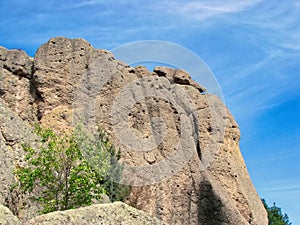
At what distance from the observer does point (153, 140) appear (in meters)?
28.8

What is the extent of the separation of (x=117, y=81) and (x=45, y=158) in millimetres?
12108

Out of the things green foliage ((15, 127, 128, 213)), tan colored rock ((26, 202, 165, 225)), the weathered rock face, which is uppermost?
the weathered rock face

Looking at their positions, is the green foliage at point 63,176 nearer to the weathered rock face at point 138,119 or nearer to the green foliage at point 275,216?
the weathered rock face at point 138,119

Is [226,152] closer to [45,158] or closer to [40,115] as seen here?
[40,115]

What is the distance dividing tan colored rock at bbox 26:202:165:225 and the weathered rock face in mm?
14030

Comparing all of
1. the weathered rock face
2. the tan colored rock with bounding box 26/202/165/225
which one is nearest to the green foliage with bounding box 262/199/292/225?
the weathered rock face

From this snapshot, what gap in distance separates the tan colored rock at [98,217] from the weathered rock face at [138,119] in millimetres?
14030

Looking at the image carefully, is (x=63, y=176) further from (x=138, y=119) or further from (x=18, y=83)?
(x=18, y=83)

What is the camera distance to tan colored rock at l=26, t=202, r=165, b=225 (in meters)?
10.2

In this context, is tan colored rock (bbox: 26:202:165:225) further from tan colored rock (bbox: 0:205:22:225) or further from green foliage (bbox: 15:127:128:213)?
green foliage (bbox: 15:127:128:213)

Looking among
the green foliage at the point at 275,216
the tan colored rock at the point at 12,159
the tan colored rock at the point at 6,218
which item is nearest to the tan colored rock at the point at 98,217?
the tan colored rock at the point at 6,218

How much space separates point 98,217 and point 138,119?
1863 cm

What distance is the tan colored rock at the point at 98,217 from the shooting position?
10.2 metres

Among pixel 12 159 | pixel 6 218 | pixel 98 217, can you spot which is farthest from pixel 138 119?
pixel 6 218
